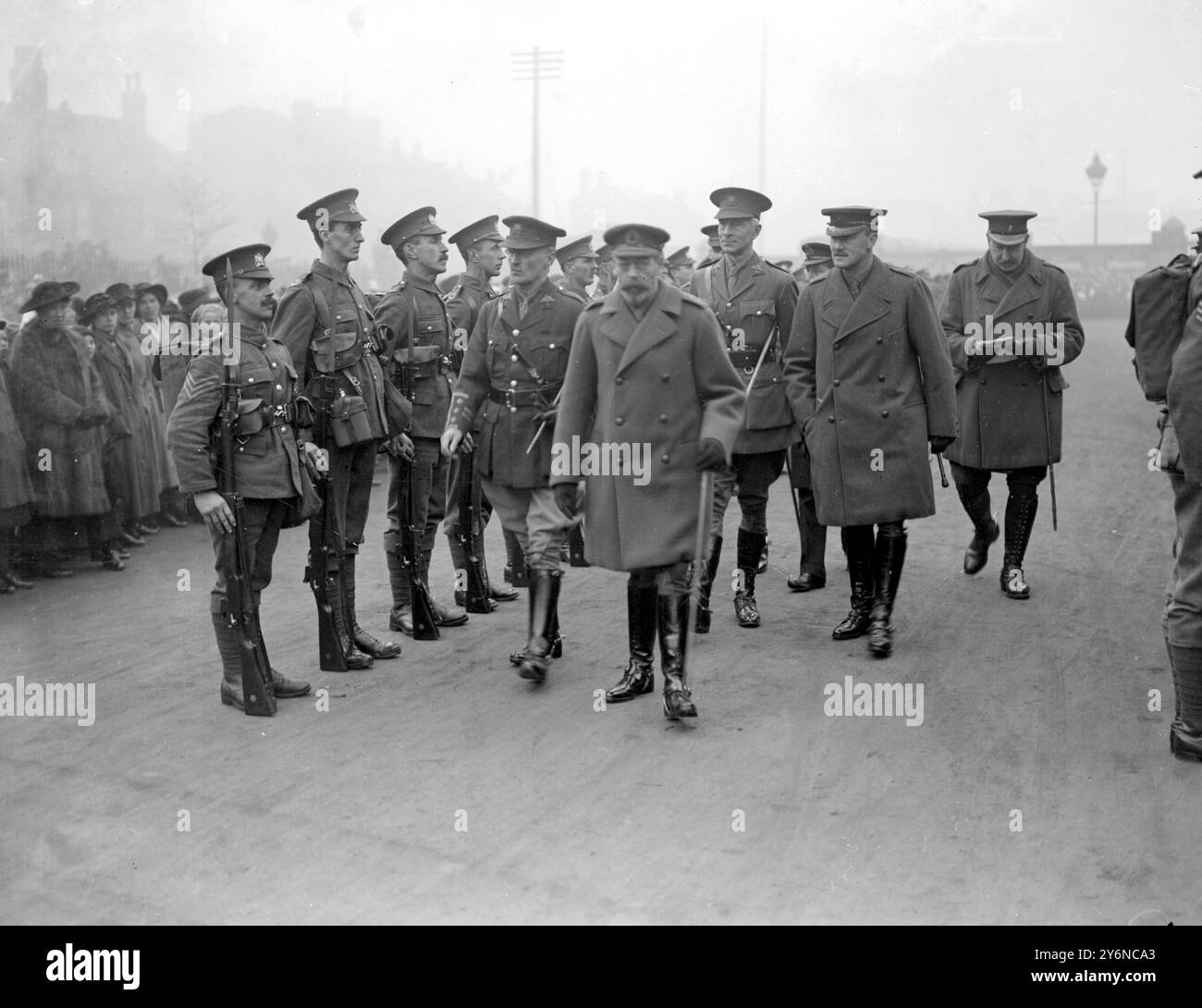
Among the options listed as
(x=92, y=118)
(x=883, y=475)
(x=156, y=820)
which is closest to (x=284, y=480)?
(x=156, y=820)

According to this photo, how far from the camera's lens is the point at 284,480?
6.46 m

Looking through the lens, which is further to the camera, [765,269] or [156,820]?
[765,269]

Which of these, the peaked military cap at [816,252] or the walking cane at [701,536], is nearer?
the walking cane at [701,536]

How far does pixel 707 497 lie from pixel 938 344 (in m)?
1.98

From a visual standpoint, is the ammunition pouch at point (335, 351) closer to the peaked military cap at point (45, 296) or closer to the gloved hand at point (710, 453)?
the gloved hand at point (710, 453)

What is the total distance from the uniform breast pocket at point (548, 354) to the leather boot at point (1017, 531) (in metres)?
3.25

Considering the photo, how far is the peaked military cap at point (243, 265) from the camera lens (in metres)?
6.46

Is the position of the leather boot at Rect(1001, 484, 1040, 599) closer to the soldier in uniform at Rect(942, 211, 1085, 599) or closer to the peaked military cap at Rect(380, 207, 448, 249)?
the soldier in uniform at Rect(942, 211, 1085, 599)

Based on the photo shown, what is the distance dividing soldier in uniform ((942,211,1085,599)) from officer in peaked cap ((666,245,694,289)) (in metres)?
4.19

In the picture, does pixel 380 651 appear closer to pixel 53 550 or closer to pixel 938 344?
pixel 938 344

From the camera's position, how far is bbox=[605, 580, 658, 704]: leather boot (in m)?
6.40

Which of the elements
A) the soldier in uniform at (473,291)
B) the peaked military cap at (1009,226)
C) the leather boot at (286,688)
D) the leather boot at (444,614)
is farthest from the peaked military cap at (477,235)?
the leather boot at (286,688)

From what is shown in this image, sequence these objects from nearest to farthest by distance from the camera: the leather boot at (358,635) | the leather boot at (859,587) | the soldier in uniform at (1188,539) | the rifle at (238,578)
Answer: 1. the soldier in uniform at (1188,539)
2. the rifle at (238,578)
3. the leather boot at (358,635)
4. the leather boot at (859,587)
